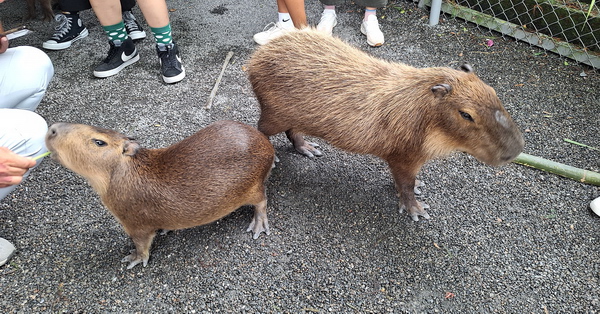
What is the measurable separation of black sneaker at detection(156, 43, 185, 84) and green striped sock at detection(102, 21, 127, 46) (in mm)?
402

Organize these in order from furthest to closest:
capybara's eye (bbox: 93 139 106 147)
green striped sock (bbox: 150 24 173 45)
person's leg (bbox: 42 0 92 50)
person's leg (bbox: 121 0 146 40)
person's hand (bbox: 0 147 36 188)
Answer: person's leg (bbox: 121 0 146 40) < person's leg (bbox: 42 0 92 50) < green striped sock (bbox: 150 24 173 45) < capybara's eye (bbox: 93 139 106 147) < person's hand (bbox: 0 147 36 188)

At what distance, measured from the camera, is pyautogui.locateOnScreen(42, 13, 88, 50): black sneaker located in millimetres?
4133

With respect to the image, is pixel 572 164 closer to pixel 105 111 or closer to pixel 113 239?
pixel 113 239

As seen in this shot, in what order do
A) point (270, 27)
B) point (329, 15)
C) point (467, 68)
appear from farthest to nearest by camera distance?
point (270, 27) < point (329, 15) < point (467, 68)

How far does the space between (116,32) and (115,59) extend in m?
0.24

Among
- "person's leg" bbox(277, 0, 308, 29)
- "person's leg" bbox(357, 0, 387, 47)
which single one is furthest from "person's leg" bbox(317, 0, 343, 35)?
"person's leg" bbox(277, 0, 308, 29)

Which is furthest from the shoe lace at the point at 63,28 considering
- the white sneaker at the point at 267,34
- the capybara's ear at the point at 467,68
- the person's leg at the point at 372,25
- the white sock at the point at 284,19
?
the capybara's ear at the point at 467,68

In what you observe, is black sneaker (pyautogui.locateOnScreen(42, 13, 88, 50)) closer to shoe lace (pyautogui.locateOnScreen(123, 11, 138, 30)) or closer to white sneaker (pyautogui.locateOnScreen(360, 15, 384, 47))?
shoe lace (pyautogui.locateOnScreen(123, 11, 138, 30))

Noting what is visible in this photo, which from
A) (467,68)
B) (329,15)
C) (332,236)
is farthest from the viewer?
(329,15)

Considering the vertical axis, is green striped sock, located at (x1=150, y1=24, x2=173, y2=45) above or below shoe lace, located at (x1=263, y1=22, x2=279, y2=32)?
above

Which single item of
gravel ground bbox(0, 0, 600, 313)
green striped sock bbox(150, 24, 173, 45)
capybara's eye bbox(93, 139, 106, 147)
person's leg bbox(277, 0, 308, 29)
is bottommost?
gravel ground bbox(0, 0, 600, 313)

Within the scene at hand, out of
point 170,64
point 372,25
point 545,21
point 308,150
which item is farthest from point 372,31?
point 170,64

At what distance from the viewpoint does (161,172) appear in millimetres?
2111

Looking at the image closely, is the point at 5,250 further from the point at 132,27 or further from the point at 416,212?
the point at 132,27
